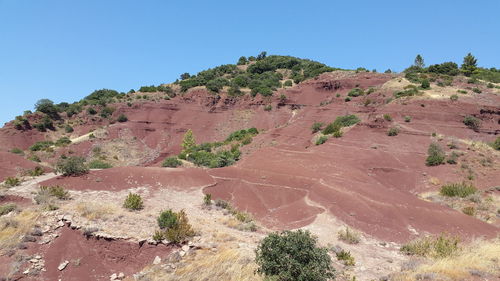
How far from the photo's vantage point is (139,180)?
52.1 feet

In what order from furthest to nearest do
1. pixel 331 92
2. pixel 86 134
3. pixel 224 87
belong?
pixel 224 87
pixel 331 92
pixel 86 134

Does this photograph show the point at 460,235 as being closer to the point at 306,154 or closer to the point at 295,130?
the point at 306,154

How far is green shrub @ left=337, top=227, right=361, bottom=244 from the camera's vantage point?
11.1m

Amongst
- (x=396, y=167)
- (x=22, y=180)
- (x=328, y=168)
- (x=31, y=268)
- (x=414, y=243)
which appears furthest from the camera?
(x=396, y=167)

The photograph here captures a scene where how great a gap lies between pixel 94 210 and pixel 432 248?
11155 mm

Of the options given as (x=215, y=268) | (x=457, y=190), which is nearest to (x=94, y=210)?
(x=215, y=268)

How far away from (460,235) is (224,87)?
51620 millimetres

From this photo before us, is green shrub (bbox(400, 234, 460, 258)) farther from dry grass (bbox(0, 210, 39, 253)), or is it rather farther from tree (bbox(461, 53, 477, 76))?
tree (bbox(461, 53, 477, 76))

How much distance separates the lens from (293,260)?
7.34 meters

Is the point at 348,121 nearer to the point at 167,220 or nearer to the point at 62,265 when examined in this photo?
the point at 167,220

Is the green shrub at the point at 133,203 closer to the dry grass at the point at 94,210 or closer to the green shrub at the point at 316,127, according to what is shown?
the dry grass at the point at 94,210

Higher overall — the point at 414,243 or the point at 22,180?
the point at 22,180

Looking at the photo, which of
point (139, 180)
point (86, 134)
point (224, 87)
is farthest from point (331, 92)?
point (139, 180)

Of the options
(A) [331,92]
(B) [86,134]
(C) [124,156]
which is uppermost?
(A) [331,92]
